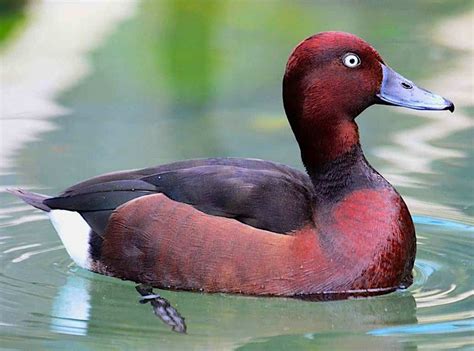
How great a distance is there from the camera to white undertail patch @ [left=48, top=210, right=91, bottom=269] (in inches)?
234

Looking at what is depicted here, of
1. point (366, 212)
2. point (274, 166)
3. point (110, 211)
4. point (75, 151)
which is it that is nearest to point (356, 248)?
point (366, 212)

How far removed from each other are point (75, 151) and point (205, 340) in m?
3.00

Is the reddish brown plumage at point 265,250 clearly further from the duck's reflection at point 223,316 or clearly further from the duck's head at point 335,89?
the duck's head at point 335,89

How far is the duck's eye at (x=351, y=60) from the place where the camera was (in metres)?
5.76

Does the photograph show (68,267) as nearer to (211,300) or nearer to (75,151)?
(211,300)

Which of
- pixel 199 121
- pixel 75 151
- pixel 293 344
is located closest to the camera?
pixel 293 344

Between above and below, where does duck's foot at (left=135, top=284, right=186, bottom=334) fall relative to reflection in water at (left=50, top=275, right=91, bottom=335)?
above

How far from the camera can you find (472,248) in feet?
20.7

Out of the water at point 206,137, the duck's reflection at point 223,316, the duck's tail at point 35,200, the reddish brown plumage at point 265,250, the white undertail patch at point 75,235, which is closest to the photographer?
the duck's reflection at point 223,316

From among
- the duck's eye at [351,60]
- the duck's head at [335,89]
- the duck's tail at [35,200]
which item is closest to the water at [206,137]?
the duck's tail at [35,200]

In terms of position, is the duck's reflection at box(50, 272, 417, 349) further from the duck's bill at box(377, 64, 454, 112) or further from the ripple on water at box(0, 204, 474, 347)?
the duck's bill at box(377, 64, 454, 112)

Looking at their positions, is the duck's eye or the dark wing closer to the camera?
the dark wing

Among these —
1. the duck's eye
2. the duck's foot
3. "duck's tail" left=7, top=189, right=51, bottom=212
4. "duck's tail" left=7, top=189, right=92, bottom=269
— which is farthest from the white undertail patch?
the duck's eye

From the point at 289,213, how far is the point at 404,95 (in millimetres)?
726
